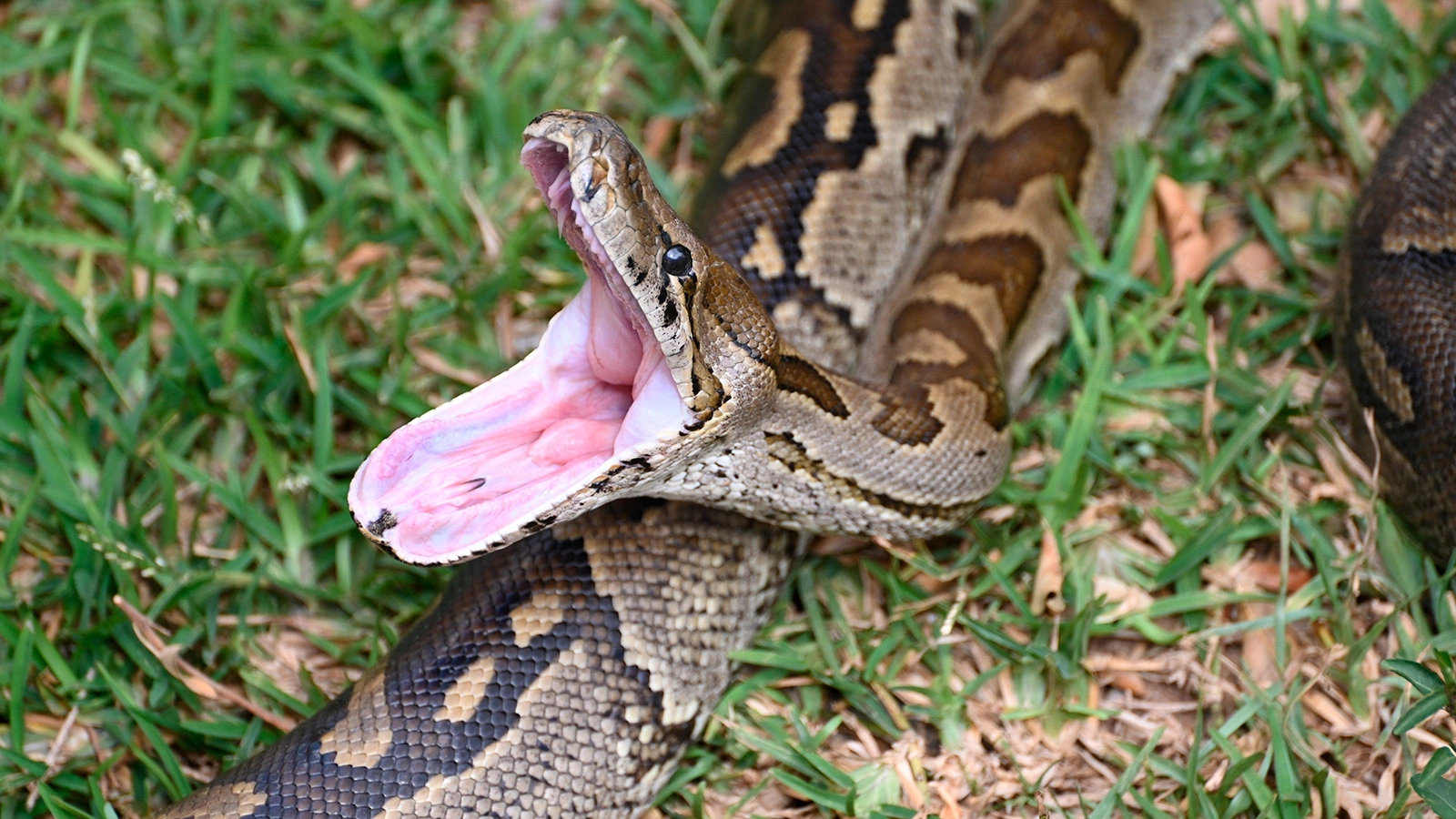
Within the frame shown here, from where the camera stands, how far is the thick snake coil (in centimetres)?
279

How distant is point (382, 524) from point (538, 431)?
1.47 ft

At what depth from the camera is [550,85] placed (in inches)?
187

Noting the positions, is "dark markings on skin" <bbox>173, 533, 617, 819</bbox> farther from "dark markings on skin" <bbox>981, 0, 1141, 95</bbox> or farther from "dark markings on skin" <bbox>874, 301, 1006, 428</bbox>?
"dark markings on skin" <bbox>981, 0, 1141, 95</bbox>

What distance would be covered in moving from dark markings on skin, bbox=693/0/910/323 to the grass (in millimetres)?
600

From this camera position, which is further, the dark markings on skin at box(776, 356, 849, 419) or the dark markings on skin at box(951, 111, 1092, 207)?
the dark markings on skin at box(951, 111, 1092, 207)

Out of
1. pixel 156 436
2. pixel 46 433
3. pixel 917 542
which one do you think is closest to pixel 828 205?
pixel 917 542

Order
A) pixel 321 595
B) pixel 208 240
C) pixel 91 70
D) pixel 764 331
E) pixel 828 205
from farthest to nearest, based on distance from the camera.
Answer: pixel 91 70
pixel 208 240
pixel 828 205
pixel 321 595
pixel 764 331

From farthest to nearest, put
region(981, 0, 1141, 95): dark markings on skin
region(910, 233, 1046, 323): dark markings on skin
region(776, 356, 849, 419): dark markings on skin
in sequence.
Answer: region(981, 0, 1141, 95): dark markings on skin → region(910, 233, 1046, 323): dark markings on skin → region(776, 356, 849, 419): dark markings on skin

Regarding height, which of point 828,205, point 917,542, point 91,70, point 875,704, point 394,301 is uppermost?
point 91,70

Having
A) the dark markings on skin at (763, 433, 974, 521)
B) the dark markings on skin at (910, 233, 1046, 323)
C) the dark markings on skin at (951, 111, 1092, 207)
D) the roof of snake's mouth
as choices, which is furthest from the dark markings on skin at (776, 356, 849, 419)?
the dark markings on skin at (951, 111, 1092, 207)

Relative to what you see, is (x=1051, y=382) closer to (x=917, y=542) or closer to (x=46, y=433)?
(x=917, y=542)

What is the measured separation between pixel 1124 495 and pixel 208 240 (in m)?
3.19

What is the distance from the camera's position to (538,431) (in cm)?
306

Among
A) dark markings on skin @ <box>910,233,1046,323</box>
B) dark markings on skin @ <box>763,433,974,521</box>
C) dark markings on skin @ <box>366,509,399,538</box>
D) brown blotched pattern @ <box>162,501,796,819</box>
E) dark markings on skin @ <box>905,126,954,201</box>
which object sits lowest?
brown blotched pattern @ <box>162,501,796,819</box>
